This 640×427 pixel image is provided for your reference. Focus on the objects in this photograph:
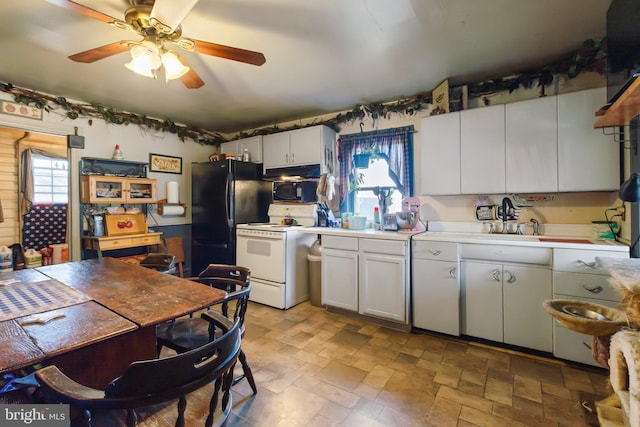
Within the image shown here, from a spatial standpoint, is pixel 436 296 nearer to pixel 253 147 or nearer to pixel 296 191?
pixel 296 191

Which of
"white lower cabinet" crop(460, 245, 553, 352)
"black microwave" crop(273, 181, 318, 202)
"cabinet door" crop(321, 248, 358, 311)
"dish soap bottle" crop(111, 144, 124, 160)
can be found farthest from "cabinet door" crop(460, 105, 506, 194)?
"dish soap bottle" crop(111, 144, 124, 160)

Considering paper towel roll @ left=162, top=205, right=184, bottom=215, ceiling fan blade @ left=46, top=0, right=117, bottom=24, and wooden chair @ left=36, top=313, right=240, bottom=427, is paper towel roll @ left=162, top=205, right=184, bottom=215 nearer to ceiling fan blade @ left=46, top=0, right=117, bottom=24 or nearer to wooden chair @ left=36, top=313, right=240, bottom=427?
ceiling fan blade @ left=46, top=0, right=117, bottom=24

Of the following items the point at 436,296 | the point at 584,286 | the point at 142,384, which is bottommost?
the point at 436,296

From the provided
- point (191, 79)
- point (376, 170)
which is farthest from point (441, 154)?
point (191, 79)

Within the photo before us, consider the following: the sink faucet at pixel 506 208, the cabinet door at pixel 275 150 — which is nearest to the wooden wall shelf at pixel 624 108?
the sink faucet at pixel 506 208

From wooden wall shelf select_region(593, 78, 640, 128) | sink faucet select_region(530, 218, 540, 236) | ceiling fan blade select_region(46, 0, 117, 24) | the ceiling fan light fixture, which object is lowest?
sink faucet select_region(530, 218, 540, 236)

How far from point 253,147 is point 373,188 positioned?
1894 millimetres

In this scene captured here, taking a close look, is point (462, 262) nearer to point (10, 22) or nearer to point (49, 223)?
point (10, 22)

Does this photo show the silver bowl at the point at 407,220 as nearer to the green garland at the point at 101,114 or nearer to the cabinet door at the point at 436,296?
the cabinet door at the point at 436,296

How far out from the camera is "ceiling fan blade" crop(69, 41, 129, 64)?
1.71 metres

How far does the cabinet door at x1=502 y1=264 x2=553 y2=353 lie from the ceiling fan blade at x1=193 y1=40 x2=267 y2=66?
2.38 meters

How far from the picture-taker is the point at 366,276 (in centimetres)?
275

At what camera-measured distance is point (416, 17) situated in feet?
5.98

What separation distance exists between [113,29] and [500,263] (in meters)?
3.35
